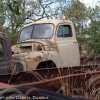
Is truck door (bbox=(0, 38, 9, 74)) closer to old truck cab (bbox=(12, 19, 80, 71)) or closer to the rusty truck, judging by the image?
the rusty truck

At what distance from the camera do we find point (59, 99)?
232 centimetres

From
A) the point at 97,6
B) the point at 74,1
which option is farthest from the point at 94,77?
the point at 74,1

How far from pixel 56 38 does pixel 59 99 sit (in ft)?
19.3

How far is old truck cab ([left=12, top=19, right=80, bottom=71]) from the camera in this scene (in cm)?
758

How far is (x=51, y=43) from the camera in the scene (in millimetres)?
7961

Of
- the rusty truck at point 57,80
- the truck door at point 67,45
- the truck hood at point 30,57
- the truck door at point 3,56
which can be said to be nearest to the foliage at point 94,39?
the truck door at point 67,45

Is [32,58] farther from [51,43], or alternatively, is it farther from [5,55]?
[5,55]

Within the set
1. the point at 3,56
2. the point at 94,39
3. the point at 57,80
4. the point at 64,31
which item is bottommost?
the point at 57,80

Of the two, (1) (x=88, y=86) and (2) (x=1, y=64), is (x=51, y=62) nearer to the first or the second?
(2) (x=1, y=64)

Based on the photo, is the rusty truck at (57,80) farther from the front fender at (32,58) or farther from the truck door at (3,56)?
the front fender at (32,58)

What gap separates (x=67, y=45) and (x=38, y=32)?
0.96 meters

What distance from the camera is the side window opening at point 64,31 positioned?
8323mm

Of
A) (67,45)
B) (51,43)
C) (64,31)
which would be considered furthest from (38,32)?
(67,45)

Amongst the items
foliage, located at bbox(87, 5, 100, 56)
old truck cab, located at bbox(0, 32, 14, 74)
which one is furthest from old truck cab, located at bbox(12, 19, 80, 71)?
foliage, located at bbox(87, 5, 100, 56)
